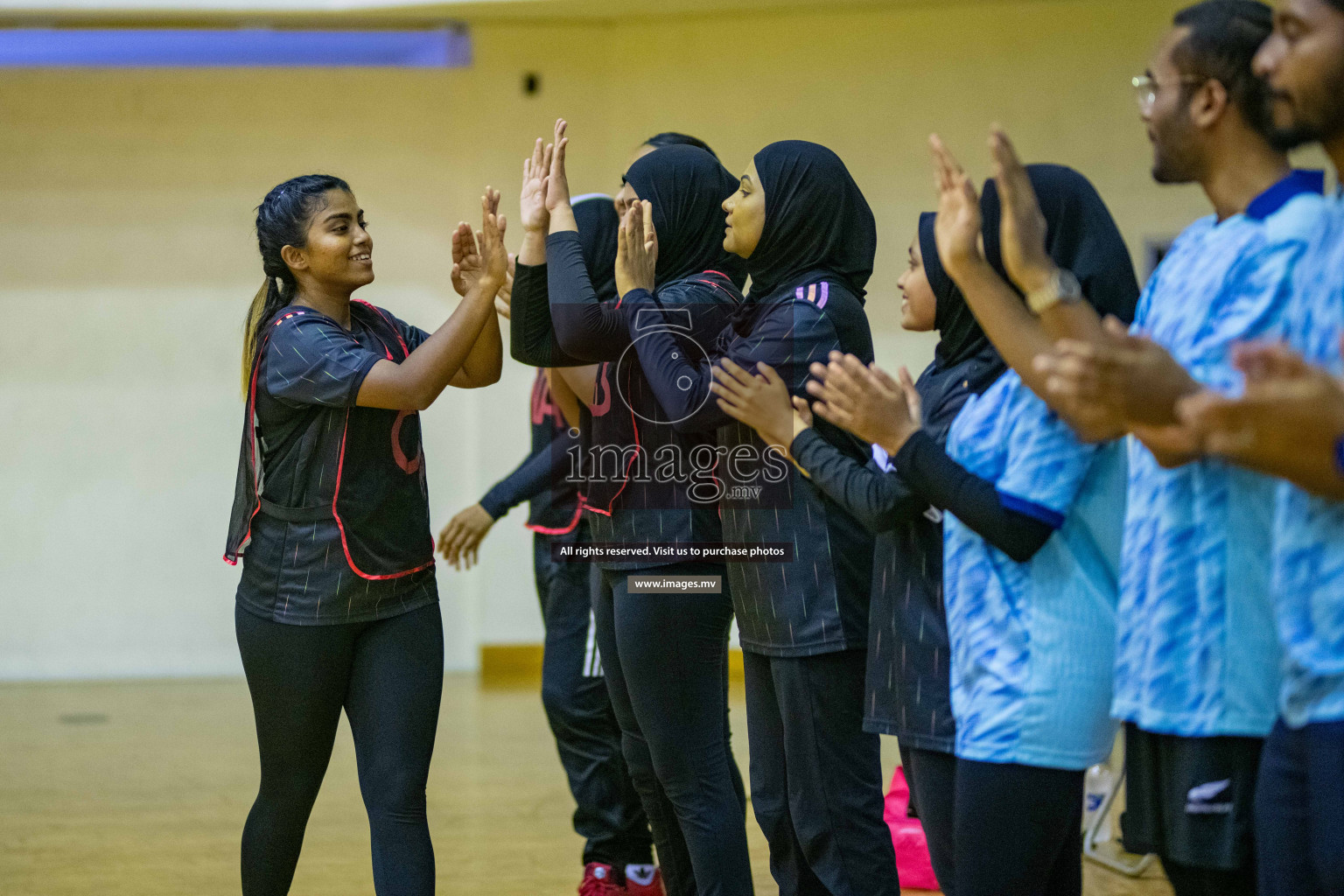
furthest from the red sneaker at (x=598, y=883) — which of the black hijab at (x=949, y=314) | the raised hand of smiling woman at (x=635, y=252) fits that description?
the black hijab at (x=949, y=314)

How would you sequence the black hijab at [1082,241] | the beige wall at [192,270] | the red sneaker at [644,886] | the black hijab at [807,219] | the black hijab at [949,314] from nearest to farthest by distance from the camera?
the black hijab at [1082,241] → the black hijab at [949,314] → the black hijab at [807,219] → the red sneaker at [644,886] → the beige wall at [192,270]

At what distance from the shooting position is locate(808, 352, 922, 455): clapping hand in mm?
1744

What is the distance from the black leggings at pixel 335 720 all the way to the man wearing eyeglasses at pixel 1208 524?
129cm

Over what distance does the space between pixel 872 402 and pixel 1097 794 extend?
2208mm

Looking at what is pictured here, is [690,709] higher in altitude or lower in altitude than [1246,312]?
lower

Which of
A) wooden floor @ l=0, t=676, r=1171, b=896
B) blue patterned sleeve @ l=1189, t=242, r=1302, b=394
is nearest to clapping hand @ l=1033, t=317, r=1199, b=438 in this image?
Result: blue patterned sleeve @ l=1189, t=242, r=1302, b=394

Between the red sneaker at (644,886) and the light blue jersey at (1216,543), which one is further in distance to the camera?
the red sneaker at (644,886)

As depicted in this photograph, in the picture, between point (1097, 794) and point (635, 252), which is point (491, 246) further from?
point (1097, 794)

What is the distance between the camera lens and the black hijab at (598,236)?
2.90 m

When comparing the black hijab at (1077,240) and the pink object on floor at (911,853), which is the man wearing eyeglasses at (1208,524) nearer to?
the black hijab at (1077,240)

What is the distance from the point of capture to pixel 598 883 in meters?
3.00

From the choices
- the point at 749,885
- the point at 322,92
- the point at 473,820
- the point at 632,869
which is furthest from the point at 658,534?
the point at 322,92

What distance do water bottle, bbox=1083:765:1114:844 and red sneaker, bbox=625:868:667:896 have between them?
3.98ft

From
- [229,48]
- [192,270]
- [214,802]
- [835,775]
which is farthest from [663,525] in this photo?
[229,48]
